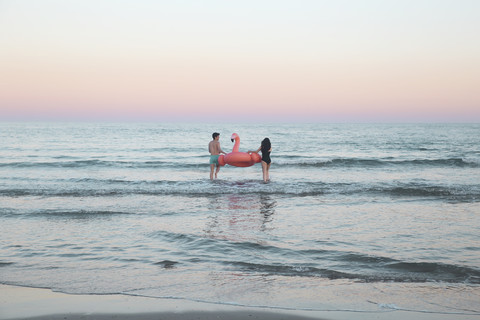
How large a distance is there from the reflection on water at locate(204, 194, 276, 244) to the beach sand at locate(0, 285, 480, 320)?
2.56 metres

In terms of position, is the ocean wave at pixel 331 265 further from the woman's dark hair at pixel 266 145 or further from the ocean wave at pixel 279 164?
the ocean wave at pixel 279 164

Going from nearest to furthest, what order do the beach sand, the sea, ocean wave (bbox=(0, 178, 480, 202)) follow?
the beach sand → the sea → ocean wave (bbox=(0, 178, 480, 202))

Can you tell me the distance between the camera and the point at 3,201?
10.3 meters

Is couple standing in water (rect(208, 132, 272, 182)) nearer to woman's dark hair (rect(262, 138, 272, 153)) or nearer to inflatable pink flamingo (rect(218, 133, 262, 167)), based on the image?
woman's dark hair (rect(262, 138, 272, 153))

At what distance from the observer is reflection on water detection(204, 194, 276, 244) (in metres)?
6.61

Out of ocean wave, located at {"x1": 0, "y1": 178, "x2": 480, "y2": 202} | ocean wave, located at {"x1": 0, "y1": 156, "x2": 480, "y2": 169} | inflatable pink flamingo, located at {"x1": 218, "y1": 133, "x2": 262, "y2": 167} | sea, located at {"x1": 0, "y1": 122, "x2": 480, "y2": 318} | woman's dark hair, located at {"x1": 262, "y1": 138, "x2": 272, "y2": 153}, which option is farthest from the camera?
ocean wave, located at {"x1": 0, "y1": 156, "x2": 480, "y2": 169}

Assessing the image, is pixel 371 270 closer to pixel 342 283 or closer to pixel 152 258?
pixel 342 283

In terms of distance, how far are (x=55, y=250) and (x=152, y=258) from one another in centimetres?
149

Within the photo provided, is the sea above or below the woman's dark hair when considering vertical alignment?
below

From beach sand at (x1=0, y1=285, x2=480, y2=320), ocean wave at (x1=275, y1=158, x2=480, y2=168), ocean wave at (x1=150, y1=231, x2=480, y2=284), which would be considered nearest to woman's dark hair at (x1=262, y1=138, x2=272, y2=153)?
ocean wave at (x1=275, y1=158, x2=480, y2=168)

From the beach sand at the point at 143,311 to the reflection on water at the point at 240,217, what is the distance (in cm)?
256

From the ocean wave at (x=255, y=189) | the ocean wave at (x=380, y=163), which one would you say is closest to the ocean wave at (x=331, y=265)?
the ocean wave at (x=255, y=189)

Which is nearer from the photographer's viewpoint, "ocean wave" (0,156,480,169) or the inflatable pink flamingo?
the inflatable pink flamingo

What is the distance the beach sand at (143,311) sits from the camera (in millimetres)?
3461
